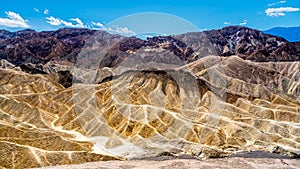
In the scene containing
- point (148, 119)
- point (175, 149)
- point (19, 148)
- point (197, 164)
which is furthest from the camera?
point (148, 119)

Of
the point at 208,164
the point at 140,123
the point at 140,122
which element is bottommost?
the point at 140,123

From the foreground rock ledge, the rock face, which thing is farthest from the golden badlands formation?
the foreground rock ledge

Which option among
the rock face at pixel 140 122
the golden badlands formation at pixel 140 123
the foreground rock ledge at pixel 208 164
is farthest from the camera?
the rock face at pixel 140 122

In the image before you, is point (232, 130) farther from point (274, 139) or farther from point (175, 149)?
point (175, 149)

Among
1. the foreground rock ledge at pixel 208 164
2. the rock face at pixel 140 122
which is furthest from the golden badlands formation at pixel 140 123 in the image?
the foreground rock ledge at pixel 208 164

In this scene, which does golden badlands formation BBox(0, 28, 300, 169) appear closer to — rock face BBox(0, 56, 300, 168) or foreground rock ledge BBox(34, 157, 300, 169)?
rock face BBox(0, 56, 300, 168)

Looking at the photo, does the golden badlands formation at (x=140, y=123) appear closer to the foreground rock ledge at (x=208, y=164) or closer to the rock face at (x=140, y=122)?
the rock face at (x=140, y=122)

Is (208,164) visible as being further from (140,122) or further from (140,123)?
(140,122)

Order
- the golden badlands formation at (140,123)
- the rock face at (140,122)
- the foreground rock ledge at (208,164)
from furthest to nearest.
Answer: the rock face at (140,122) → the golden badlands formation at (140,123) → the foreground rock ledge at (208,164)

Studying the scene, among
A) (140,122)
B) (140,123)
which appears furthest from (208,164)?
(140,122)

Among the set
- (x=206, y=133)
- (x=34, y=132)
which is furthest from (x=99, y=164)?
(x=206, y=133)

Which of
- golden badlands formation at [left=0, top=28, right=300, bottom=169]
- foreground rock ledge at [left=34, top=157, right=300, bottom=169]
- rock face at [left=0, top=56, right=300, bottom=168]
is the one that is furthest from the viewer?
rock face at [left=0, top=56, right=300, bottom=168]
